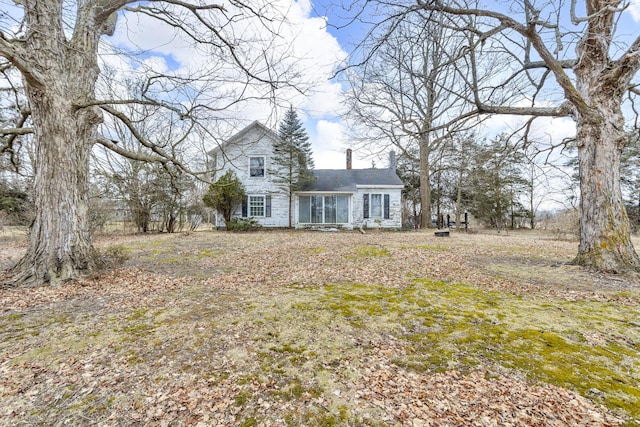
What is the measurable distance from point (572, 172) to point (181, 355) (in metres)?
27.3

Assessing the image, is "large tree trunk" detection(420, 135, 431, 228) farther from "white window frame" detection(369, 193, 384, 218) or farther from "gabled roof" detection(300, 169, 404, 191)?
"white window frame" detection(369, 193, 384, 218)

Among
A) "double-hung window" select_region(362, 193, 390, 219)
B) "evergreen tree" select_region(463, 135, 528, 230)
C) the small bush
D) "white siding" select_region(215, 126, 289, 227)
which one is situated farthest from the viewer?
"evergreen tree" select_region(463, 135, 528, 230)

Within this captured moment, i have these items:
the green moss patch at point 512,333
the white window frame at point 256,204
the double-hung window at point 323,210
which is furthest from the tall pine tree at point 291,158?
the green moss patch at point 512,333

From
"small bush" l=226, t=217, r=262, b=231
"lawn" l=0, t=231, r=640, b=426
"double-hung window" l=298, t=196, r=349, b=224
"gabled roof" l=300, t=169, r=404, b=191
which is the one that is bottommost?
"lawn" l=0, t=231, r=640, b=426

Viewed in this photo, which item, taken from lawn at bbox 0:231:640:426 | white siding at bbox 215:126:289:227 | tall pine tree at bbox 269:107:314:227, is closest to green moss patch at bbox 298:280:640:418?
lawn at bbox 0:231:640:426

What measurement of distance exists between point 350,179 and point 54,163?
15178mm

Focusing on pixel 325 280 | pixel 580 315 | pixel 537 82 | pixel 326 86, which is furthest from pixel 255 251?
pixel 537 82

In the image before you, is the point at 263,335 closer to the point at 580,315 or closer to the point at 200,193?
the point at 580,315

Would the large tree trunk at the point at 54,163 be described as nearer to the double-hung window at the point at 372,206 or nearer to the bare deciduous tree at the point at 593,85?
the bare deciduous tree at the point at 593,85

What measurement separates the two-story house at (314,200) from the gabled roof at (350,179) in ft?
0.20

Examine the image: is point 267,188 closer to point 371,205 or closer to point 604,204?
point 371,205

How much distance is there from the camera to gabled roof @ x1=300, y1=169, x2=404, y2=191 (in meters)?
17.3

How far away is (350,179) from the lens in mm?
18219

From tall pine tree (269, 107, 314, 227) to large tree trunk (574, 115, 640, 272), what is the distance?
12519 millimetres
